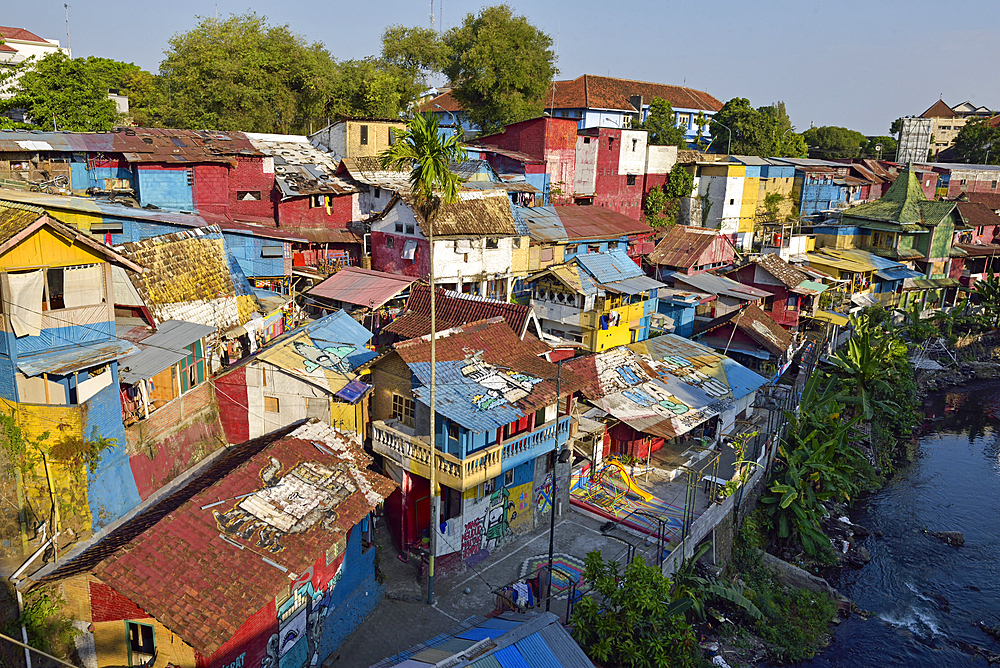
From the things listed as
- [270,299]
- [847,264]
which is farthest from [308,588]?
[847,264]

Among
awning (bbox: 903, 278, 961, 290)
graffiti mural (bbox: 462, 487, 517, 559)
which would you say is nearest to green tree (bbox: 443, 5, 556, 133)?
awning (bbox: 903, 278, 961, 290)

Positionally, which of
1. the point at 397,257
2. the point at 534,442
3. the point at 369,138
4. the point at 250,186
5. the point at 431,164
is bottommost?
the point at 534,442

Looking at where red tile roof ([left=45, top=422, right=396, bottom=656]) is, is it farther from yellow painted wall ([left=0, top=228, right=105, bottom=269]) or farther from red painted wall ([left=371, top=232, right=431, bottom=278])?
red painted wall ([left=371, top=232, right=431, bottom=278])

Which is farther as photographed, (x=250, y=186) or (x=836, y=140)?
(x=836, y=140)

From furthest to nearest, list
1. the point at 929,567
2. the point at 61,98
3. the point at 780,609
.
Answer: the point at 61,98 < the point at 929,567 < the point at 780,609

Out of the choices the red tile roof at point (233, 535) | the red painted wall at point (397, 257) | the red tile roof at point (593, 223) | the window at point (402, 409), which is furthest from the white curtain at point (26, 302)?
the red tile roof at point (593, 223)

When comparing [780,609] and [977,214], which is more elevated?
[977,214]

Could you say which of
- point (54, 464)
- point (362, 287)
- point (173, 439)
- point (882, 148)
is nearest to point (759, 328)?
point (362, 287)

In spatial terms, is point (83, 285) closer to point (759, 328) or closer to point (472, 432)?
point (472, 432)

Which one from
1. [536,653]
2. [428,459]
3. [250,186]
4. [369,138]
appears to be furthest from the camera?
[369,138]
